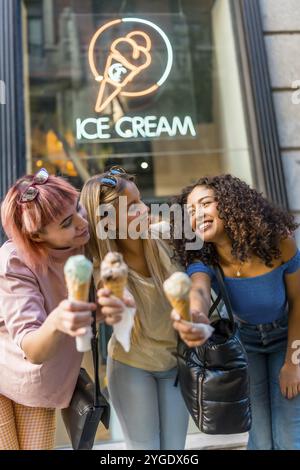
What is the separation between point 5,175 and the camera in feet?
8.78

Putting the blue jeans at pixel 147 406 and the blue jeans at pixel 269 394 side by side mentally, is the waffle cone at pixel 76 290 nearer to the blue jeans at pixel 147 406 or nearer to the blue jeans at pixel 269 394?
the blue jeans at pixel 147 406

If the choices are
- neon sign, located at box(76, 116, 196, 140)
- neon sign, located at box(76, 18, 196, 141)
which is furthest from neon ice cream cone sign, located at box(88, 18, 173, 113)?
neon sign, located at box(76, 116, 196, 140)

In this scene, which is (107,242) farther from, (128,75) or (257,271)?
(128,75)

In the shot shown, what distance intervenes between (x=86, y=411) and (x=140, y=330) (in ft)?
1.26

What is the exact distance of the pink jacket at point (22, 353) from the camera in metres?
1.44

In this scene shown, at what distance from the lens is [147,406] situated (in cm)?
173

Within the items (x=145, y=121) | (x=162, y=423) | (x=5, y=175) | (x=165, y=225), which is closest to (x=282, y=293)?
(x=165, y=225)

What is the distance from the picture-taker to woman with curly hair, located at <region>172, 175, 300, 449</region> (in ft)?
5.51

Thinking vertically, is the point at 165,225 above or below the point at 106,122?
below

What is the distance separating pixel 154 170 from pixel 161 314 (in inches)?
117

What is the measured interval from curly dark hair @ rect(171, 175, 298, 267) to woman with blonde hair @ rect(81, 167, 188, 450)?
0.14 m

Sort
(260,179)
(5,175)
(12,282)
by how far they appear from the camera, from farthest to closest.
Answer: (260,179) → (5,175) → (12,282)

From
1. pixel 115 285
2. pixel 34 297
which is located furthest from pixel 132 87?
pixel 115 285

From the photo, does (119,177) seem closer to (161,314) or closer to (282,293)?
(161,314)
